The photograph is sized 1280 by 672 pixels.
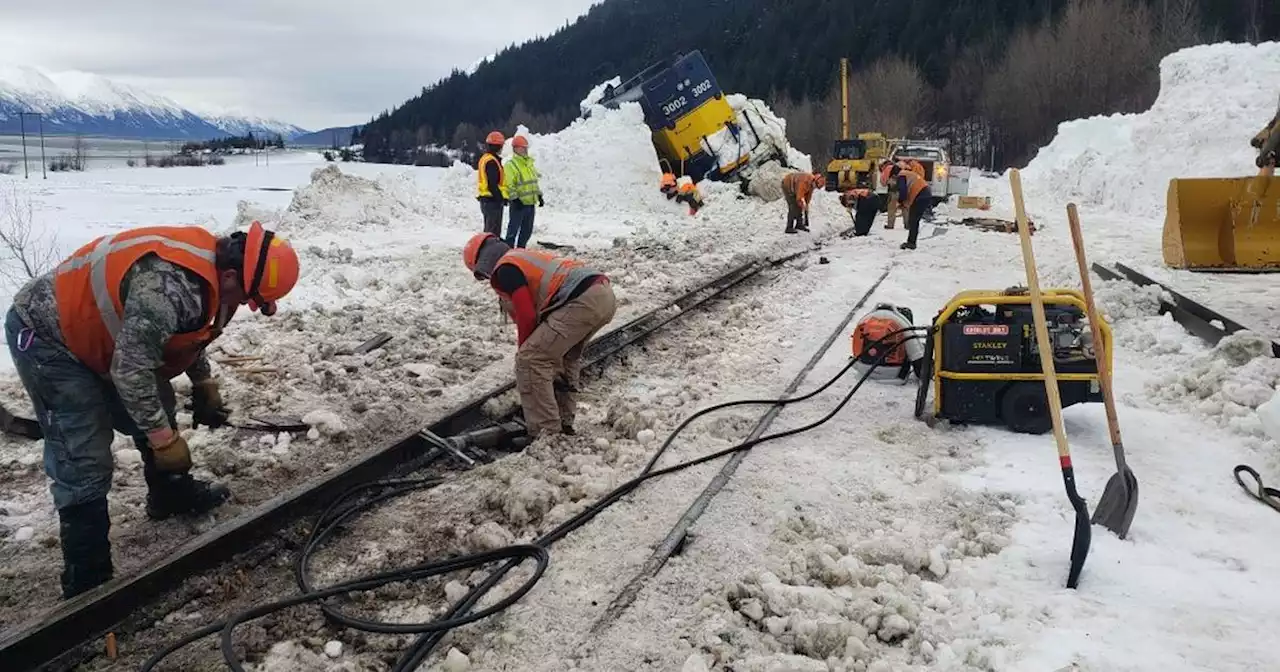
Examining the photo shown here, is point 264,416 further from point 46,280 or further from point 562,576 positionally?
point 562,576

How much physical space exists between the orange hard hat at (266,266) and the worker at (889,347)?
4182mm

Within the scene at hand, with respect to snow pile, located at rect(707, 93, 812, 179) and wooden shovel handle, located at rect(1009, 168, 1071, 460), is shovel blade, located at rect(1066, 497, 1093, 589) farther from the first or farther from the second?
snow pile, located at rect(707, 93, 812, 179)

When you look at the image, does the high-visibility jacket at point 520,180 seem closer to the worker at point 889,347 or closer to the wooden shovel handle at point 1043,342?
the worker at point 889,347


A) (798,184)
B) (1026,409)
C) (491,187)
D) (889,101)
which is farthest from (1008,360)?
(889,101)

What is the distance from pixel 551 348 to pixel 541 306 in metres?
0.28

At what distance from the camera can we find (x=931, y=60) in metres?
63.9

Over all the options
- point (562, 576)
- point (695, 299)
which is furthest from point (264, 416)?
point (695, 299)

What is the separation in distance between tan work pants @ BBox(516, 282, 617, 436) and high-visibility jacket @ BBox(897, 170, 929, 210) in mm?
10414

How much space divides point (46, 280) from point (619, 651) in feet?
9.18

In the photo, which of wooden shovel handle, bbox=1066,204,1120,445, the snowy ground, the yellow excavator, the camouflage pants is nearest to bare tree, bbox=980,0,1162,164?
the snowy ground

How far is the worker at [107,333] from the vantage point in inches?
130

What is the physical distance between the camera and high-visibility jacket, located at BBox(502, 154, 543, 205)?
11766mm

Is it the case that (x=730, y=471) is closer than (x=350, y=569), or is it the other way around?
(x=350, y=569)

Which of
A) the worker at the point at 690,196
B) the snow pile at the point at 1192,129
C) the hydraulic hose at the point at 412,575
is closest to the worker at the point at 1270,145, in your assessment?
the hydraulic hose at the point at 412,575
